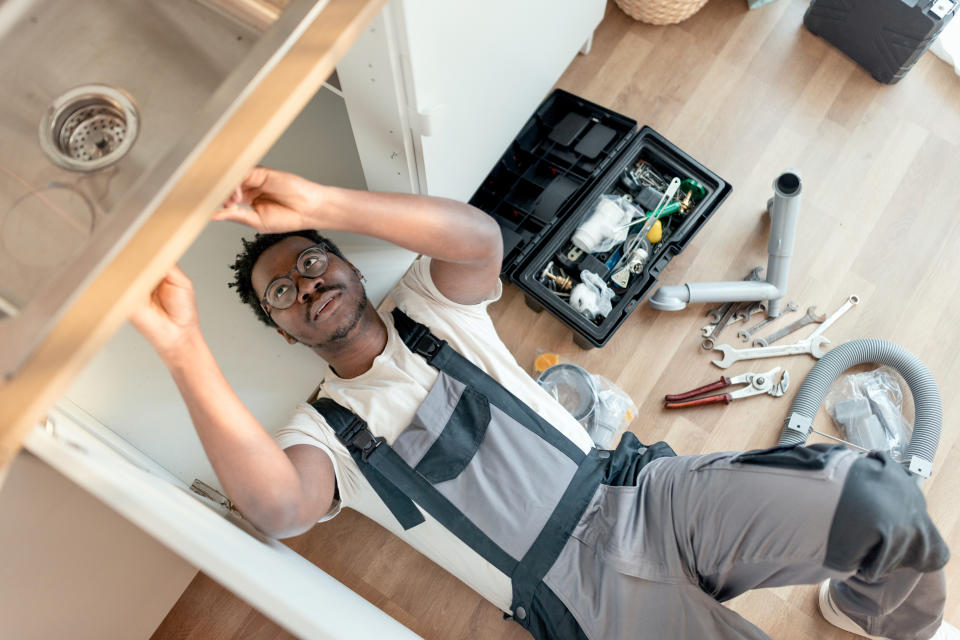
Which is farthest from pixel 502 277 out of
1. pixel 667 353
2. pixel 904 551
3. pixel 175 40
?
pixel 904 551

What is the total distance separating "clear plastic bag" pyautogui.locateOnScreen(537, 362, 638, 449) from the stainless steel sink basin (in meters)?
0.90

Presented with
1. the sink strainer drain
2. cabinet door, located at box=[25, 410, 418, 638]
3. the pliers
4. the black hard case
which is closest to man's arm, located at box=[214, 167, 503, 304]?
the sink strainer drain

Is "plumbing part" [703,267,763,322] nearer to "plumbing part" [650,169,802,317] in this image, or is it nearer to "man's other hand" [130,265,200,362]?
"plumbing part" [650,169,802,317]

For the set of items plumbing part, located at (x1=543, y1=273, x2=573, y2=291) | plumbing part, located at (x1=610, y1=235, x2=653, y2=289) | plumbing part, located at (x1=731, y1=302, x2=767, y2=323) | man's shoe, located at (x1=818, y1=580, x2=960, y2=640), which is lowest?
man's shoe, located at (x1=818, y1=580, x2=960, y2=640)

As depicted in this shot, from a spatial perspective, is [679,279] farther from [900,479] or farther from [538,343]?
[900,479]

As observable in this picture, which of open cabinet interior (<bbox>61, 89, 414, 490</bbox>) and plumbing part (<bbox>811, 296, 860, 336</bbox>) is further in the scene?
plumbing part (<bbox>811, 296, 860, 336</bbox>)

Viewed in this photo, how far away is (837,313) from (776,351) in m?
0.18

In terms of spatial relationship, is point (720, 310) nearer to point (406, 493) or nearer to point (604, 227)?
point (604, 227)

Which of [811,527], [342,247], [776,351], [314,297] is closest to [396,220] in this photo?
[314,297]

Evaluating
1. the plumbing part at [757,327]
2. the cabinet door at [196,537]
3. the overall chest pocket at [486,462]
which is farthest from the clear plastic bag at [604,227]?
the cabinet door at [196,537]

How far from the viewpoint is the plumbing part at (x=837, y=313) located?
1.59m

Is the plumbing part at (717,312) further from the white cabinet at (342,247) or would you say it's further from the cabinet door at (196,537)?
the cabinet door at (196,537)

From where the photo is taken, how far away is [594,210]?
1.53 meters

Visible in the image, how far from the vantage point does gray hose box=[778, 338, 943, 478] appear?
143 cm
